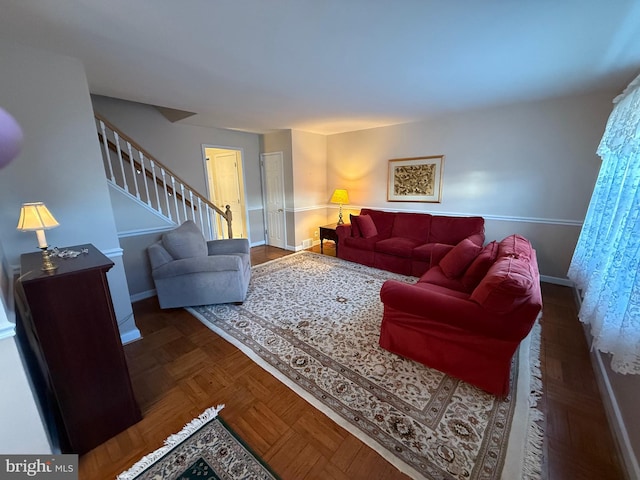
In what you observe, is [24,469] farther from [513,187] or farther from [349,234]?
[513,187]

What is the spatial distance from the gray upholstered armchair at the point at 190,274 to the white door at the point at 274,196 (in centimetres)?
241

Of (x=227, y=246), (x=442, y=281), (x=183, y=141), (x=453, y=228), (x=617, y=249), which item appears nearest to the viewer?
(x=617, y=249)

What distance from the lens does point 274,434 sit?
145cm

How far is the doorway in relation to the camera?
5004 millimetres

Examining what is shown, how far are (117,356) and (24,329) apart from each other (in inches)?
25.7

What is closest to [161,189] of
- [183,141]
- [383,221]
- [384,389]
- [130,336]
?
[183,141]

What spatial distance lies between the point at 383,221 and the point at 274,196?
2.27 meters

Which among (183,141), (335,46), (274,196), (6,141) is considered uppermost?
(335,46)

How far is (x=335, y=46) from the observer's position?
1.73 metres

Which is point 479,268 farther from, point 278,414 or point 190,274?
point 190,274

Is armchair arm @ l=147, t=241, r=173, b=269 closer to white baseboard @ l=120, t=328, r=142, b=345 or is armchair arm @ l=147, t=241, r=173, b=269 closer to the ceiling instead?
white baseboard @ l=120, t=328, r=142, b=345

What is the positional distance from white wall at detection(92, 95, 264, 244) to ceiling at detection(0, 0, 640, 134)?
876mm

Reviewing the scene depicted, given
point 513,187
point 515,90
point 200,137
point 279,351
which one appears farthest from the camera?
point 200,137

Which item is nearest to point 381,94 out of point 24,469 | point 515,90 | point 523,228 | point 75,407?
point 515,90
